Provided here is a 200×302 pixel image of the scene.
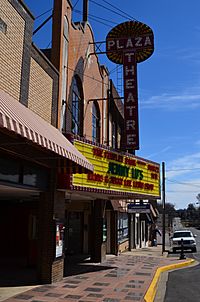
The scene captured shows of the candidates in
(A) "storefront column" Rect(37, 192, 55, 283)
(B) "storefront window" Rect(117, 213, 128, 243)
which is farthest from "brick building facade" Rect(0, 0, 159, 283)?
(B) "storefront window" Rect(117, 213, 128, 243)

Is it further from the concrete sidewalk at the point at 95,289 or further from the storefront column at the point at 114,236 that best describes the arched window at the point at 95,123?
the concrete sidewalk at the point at 95,289

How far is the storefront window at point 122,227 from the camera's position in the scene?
2683cm

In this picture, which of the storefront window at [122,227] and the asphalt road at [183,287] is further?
the storefront window at [122,227]

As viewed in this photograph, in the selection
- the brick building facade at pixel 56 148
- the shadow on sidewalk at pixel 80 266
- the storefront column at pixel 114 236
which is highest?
the brick building facade at pixel 56 148

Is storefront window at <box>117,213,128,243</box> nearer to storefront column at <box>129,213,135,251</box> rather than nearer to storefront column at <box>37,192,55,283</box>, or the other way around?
storefront column at <box>129,213,135,251</box>

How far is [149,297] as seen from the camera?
422 inches

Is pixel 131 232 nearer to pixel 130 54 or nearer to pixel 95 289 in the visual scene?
pixel 130 54

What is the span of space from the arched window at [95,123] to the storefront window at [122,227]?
7.85 m

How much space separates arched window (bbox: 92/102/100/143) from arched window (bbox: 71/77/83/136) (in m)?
2.72

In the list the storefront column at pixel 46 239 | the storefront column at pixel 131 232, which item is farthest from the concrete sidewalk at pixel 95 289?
the storefront column at pixel 131 232

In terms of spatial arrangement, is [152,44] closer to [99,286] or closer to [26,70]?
[26,70]

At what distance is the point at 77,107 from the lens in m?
17.4

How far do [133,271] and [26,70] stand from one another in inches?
365

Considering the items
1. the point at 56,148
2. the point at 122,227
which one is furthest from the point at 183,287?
the point at 122,227
